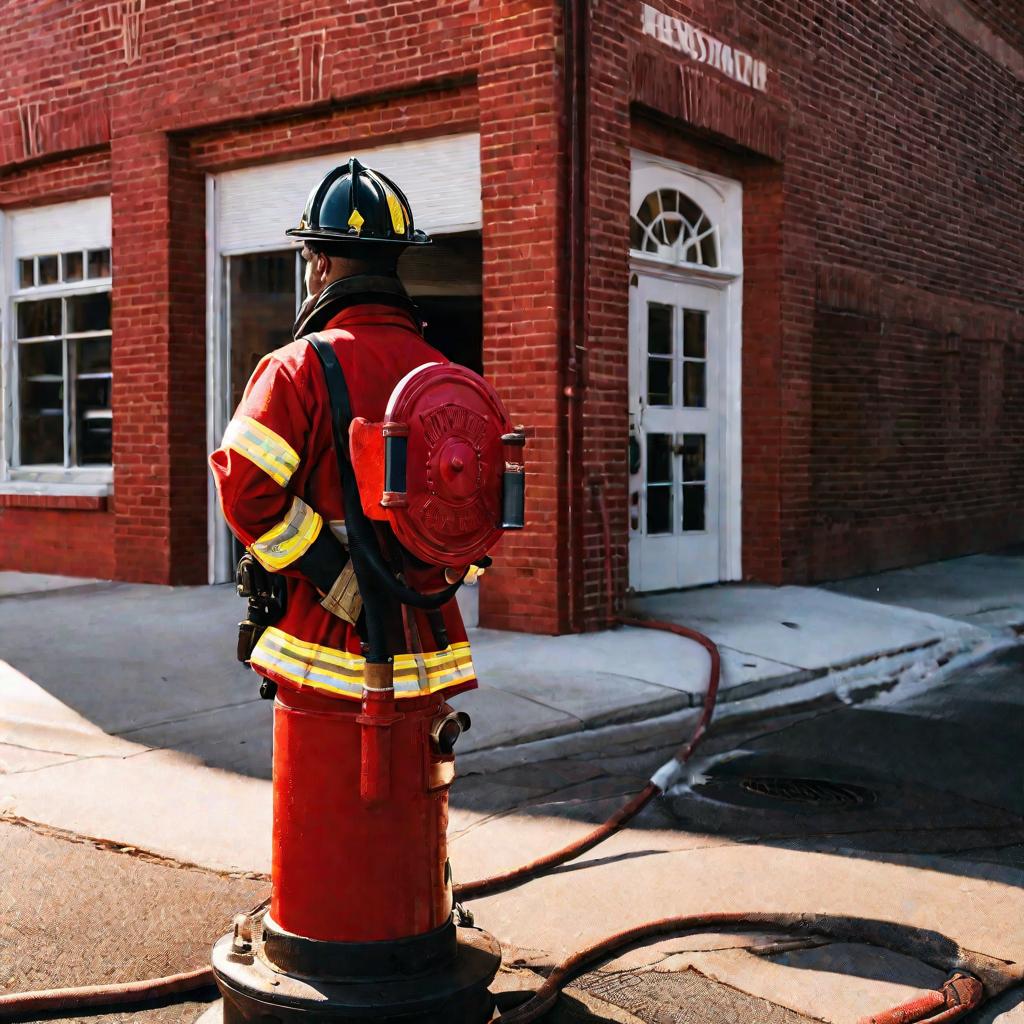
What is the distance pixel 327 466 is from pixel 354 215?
0.63 metres

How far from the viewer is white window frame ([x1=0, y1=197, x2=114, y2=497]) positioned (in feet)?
37.7

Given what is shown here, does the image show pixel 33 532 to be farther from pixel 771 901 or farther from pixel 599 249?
pixel 771 901

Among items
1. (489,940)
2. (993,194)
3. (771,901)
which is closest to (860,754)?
(771,901)

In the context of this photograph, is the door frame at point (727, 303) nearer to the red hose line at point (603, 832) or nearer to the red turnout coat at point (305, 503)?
the red hose line at point (603, 832)

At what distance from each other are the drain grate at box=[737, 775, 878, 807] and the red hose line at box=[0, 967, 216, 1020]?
278 cm

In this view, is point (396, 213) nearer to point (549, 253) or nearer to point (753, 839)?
point (753, 839)

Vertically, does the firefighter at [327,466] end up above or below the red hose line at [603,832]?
above

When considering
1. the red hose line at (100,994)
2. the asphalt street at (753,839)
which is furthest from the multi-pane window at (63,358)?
the red hose line at (100,994)

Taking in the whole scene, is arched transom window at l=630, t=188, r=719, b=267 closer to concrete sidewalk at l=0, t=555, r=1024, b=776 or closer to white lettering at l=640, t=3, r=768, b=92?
white lettering at l=640, t=3, r=768, b=92

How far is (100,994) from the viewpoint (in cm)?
349

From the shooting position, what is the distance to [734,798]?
5.55 metres

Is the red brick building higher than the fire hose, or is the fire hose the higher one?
the red brick building

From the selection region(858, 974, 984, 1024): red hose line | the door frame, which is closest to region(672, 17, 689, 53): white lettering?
the door frame

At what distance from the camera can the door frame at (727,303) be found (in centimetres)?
1064
